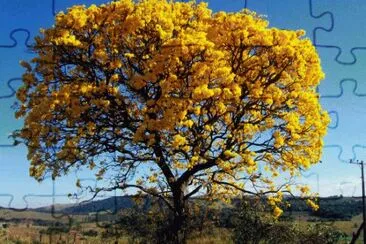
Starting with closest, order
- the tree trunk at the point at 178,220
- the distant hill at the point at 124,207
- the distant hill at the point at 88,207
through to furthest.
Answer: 1. the distant hill at the point at 88,207
2. the distant hill at the point at 124,207
3. the tree trunk at the point at 178,220

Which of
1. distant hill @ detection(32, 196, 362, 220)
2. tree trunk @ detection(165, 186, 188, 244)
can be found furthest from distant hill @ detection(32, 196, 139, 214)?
tree trunk @ detection(165, 186, 188, 244)

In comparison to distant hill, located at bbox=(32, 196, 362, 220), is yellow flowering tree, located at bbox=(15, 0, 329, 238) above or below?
above

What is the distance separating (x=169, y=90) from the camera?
24312 mm

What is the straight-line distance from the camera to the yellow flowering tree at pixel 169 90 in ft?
80.8

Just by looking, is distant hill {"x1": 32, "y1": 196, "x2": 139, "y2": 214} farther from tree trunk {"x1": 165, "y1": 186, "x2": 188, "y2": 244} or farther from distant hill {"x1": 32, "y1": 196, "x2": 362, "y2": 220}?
tree trunk {"x1": 165, "y1": 186, "x2": 188, "y2": 244}

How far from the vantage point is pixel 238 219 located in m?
26.7

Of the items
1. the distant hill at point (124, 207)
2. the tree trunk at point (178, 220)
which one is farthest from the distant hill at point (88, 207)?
the tree trunk at point (178, 220)

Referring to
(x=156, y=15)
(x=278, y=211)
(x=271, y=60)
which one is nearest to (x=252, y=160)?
(x=278, y=211)

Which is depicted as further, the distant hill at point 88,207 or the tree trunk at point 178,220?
the tree trunk at point 178,220

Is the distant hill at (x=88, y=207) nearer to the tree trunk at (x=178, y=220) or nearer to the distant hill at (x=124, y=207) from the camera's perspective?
the distant hill at (x=124, y=207)

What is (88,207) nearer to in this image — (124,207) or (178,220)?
(178,220)

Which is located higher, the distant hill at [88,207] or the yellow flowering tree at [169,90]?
the yellow flowering tree at [169,90]

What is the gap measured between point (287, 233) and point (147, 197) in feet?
22.8

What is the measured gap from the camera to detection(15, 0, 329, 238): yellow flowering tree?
24625 mm
